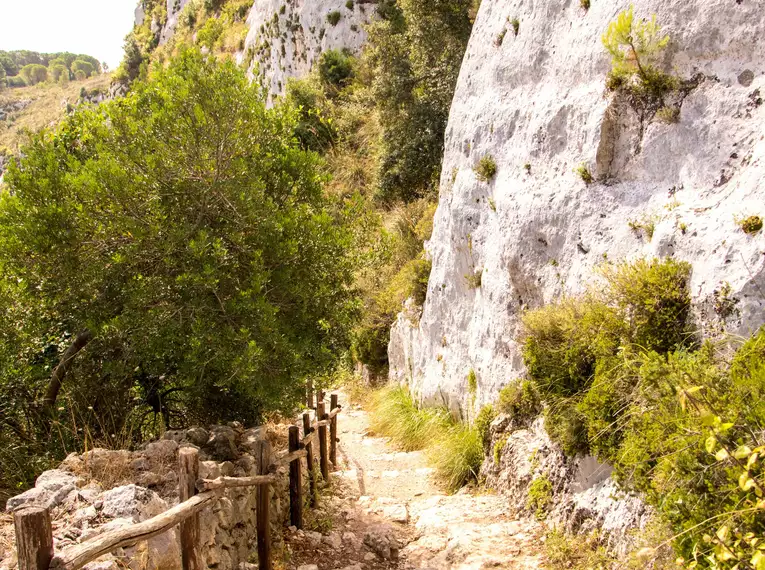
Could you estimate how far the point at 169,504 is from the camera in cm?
508

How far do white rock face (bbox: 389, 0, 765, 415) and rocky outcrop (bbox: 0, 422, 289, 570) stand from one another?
3952mm

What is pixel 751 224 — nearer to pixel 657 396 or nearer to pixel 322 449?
pixel 657 396

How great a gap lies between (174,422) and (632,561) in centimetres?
670

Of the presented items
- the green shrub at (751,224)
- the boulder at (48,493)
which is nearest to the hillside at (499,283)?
the green shrub at (751,224)

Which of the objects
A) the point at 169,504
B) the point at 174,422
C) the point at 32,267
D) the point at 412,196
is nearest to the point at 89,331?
the point at 32,267

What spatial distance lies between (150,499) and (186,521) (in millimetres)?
560

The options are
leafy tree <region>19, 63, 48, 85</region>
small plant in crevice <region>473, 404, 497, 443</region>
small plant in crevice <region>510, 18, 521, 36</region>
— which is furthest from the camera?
leafy tree <region>19, 63, 48, 85</region>

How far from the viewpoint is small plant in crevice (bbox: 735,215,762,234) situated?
4.90m

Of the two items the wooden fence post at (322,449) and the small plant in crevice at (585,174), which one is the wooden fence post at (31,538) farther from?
the small plant in crevice at (585,174)

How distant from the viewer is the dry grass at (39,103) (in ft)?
190

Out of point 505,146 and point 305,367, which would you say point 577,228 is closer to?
point 505,146

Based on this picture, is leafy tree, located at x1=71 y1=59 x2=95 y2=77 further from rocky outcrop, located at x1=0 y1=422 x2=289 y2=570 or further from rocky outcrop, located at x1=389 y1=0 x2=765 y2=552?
rocky outcrop, located at x1=0 y1=422 x2=289 y2=570

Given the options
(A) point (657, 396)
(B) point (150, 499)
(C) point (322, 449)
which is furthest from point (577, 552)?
(C) point (322, 449)

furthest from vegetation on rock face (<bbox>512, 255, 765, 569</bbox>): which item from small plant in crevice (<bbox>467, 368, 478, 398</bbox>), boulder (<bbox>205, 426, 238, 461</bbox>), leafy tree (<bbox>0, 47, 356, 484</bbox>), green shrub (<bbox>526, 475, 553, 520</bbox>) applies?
boulder (<bbox>205, 426, 238, 461</bbox>)
